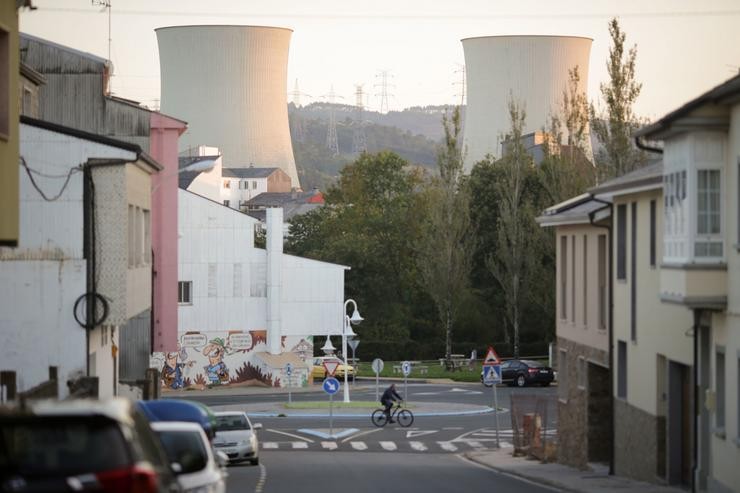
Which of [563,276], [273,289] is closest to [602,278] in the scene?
[563,276]

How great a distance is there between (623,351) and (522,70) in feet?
256

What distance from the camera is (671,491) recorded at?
24.4 m

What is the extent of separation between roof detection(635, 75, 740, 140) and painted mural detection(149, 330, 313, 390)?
50589 millimetres

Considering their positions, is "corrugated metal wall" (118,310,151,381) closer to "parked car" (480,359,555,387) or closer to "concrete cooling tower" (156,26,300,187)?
"parked car" (480,359,555,387)

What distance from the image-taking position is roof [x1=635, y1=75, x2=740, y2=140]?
18578 mm

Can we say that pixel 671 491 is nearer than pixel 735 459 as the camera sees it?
No

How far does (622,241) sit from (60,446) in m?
22.6

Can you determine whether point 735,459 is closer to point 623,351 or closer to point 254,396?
point 623,351

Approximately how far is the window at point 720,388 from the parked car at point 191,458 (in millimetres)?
9226

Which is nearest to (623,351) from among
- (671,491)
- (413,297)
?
(671,491)

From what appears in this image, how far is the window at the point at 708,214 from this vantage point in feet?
65.0

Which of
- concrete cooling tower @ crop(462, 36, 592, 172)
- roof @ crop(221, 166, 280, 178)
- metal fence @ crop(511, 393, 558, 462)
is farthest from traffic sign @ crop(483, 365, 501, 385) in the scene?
roof @ crop(221, 166, 280, 178)

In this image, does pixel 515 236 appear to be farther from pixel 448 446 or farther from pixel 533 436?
pixel 533 436

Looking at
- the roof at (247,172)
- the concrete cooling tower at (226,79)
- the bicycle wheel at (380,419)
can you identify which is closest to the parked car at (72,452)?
the bicycle wheel at (380,419)
